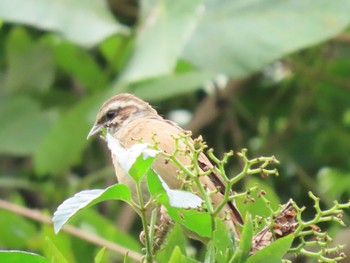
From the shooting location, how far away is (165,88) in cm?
570

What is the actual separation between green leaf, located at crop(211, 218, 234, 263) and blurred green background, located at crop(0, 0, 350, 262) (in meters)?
2.14

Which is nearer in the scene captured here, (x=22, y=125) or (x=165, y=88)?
(x=165, y=88)

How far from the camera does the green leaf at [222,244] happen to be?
263 cm

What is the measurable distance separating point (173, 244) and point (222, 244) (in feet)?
0.80

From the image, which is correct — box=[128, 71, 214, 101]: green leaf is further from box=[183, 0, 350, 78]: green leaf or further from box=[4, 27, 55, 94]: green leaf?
box=[4, 27, 55, 94]: green leaf

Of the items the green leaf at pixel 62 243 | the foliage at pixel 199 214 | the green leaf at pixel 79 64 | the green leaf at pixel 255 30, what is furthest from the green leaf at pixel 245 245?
the green leaf at pixel 79 64

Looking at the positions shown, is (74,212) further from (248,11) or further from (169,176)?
(248,11)

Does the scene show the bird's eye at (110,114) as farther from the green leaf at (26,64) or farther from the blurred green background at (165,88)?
the green leaf at (26,64)

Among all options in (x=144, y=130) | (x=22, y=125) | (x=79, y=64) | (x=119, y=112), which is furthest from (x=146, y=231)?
(x=79, y=64)

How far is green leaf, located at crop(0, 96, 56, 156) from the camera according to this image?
593cm

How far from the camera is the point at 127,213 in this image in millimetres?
6129

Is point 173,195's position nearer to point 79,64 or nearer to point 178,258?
point 178,258

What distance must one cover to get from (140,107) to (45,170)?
1.45 metres

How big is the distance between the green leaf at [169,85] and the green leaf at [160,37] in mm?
269
